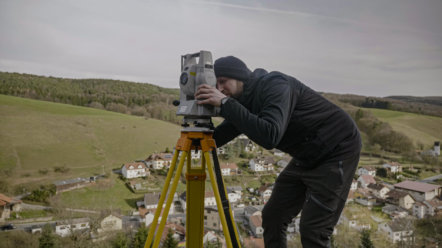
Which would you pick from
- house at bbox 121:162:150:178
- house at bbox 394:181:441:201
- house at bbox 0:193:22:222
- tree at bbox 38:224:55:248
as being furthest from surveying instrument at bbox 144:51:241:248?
house at bbox 394:181:441:201

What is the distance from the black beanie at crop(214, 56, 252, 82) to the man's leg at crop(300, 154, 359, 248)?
0.71 m

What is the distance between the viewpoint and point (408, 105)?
3150cm

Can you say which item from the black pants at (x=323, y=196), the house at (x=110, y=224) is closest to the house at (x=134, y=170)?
the house at (x=110, y=224)

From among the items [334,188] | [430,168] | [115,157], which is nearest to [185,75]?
[334,188]

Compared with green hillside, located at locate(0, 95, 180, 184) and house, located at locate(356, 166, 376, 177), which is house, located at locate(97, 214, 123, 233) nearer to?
green hillside, located at locate(0, 95, 180, 184)

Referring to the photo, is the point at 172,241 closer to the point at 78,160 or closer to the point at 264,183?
the point at 78,160

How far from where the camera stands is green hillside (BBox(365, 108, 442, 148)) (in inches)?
1115

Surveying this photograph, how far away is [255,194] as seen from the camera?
2539 centimetres

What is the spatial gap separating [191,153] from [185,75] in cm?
47

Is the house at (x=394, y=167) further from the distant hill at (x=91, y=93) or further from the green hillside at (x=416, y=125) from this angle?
the distant hill at (x=91, y=93)

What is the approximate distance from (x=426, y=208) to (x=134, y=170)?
1005 inches

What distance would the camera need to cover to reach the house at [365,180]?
28.8 meters

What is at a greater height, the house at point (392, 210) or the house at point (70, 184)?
the house at point (70, 184)

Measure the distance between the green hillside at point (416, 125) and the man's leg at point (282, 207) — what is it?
3314 cm
